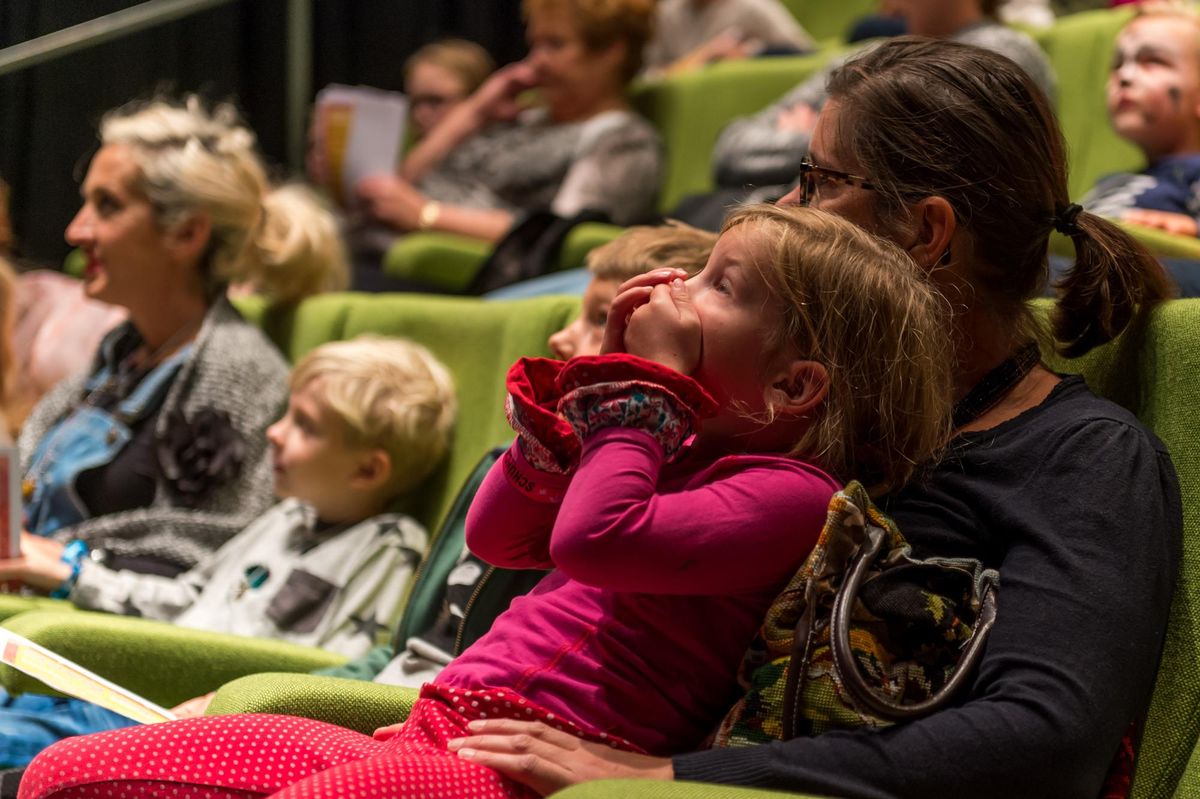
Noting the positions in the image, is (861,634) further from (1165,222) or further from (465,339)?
(1165,222)

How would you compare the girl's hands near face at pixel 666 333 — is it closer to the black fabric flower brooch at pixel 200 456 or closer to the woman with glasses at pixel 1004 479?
the woman with glasses at pixel 1004 479

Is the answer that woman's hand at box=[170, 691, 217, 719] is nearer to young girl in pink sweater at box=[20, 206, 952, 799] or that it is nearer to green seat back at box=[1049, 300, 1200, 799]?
young girl in pink sweater at box=[20, 206, 952, 799]

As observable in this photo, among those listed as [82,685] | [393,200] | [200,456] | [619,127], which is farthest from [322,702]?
[393,200]

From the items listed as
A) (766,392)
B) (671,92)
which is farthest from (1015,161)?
(671,92)

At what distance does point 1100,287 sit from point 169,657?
1175mm

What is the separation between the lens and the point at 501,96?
12.6 feet

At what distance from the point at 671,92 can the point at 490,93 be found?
503mm

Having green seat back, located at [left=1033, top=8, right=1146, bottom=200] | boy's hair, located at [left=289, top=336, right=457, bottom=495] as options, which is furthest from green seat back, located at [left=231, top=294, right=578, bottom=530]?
green seat back, located at [left=1033, top=8, right=1146, bottom=200]

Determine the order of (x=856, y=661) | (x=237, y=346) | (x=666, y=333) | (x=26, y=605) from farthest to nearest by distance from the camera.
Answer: (x=237, y=346) → (x=26, y=605) → (x=666, y=333) → (x=856, y=661)

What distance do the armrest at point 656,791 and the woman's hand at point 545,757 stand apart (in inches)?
4.3

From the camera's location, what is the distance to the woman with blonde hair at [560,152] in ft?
11.1

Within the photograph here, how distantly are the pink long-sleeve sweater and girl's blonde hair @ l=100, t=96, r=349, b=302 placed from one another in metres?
1.46

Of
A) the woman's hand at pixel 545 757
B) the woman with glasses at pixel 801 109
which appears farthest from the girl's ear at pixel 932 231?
the woman with glasses at pixel 801 109

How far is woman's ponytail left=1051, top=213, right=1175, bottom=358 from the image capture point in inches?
52.3
